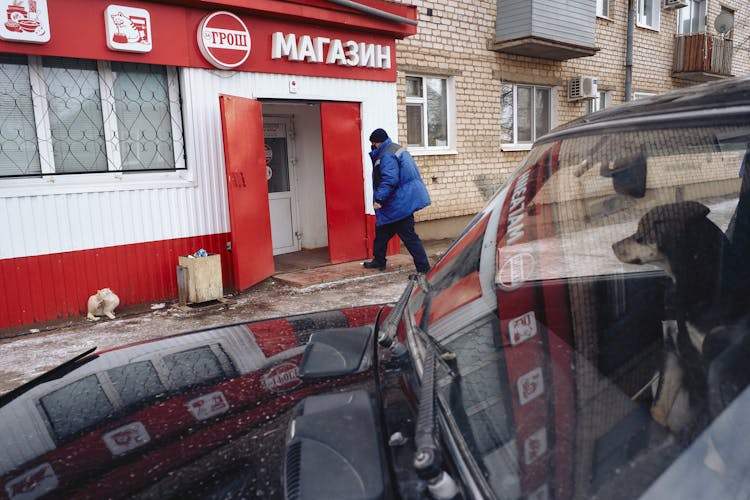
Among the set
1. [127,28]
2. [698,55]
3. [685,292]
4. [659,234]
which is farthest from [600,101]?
[685,292]

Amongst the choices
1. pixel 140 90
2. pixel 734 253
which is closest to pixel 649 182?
pixel 734 253

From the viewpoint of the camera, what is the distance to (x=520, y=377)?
121 centimetres

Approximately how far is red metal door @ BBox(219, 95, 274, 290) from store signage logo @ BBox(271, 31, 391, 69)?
0.84m

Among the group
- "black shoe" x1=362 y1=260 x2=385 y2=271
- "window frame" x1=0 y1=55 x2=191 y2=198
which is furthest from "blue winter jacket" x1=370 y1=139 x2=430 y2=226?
"window frame" x1=0 y1=55 x2=191 y2=198

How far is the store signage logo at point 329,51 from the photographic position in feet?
23.2

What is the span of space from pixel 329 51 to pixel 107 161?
11.0 ft

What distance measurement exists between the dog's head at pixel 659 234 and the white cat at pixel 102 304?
222 inches

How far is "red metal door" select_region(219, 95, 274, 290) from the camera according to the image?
6.42m

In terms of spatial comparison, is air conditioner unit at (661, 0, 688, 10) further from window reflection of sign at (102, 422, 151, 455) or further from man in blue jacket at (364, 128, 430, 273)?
window reflection of sign at (102, 422, 151, 455)

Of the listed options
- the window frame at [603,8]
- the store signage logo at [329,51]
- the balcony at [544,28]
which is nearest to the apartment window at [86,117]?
the store signage logo at [329,51]

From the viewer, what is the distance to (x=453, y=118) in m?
10.2

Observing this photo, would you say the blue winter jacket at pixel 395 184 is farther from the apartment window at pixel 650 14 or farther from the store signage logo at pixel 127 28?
the apartment window at pixel 650 14

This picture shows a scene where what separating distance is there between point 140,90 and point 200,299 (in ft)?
8.16

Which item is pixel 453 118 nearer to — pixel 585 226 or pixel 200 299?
pixel 200 299
